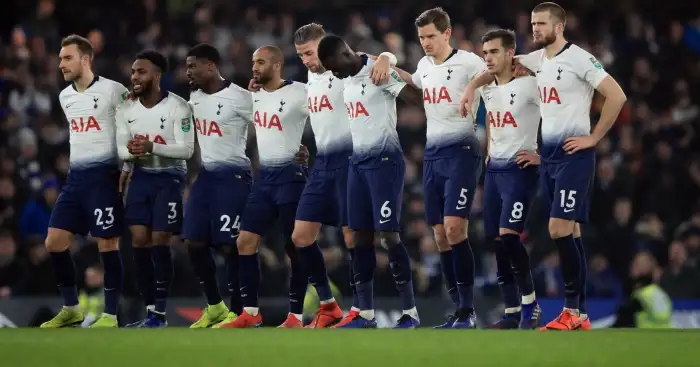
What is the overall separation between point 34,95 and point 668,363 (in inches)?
543

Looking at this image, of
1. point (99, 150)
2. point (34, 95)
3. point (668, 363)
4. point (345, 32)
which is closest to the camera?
point (668, 363)

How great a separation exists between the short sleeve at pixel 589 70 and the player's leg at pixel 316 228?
8.08 ft

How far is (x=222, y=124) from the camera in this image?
13.0m

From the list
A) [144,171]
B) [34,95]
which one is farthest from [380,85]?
[34,95]

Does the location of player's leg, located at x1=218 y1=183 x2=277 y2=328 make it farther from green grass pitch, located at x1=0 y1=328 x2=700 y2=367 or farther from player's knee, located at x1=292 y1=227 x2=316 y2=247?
green grass pitch, located at x1=0 y1=328 x2=700 y2=367

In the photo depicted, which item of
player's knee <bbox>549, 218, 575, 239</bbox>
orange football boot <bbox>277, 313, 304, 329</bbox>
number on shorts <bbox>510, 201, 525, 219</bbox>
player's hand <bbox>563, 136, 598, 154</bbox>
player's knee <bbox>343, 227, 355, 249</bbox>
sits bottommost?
orange football boot <bbox>277, 313, 304, 329</bbox>

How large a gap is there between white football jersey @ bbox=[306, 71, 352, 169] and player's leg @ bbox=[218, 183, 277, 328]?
69 cm

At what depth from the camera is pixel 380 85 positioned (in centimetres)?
1209

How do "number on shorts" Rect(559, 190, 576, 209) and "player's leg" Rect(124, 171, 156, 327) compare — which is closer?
"number on shorts" Rect(559, 190, 576, 209)

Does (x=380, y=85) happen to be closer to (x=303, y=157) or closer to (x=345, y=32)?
(x=303, y=157)

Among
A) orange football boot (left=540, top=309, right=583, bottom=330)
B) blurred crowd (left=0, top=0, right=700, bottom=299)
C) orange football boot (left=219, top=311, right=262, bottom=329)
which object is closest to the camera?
orange football boot (left=540, top=309, right=583, bottom=330)

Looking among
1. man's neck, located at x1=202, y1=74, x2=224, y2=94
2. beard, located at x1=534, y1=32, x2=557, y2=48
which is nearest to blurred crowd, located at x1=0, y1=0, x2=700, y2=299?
man's neck, located at x1=202, y1=74, x2=224, y2=94

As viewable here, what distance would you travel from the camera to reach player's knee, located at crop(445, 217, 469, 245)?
11.8m

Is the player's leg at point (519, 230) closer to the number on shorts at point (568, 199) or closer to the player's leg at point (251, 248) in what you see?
the number on shorts at point (568, 199)
